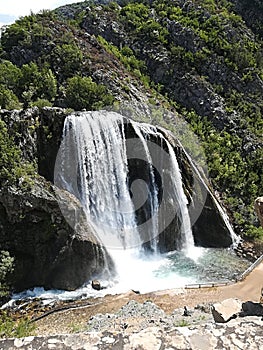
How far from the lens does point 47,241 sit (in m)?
14.6

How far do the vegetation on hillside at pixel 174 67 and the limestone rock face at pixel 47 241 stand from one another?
8472 millimetres

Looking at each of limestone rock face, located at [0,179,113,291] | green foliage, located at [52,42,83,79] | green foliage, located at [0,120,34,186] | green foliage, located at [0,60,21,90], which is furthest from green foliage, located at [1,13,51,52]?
limestone rock face, located at [0,179,113,291]

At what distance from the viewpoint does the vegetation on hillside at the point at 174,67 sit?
80.1 ft

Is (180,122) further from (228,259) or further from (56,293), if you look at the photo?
(56,293)

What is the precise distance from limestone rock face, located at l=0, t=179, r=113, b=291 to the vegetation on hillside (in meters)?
8.47

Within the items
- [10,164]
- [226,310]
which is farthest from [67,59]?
[226,310]

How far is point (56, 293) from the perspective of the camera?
13.8 meters

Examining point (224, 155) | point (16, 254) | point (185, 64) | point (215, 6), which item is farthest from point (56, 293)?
point (215, 6)

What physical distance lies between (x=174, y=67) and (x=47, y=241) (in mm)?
25306

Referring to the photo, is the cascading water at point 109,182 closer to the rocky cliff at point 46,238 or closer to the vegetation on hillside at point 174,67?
the rocky cliff at point 46,238

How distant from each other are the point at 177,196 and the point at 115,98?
40.2 ft

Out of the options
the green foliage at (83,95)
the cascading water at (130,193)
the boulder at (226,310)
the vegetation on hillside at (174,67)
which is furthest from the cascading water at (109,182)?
the boulder at (226,310)

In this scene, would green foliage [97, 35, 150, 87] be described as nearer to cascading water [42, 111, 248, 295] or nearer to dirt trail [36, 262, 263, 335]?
cascading water [42, 111, 248, 295]

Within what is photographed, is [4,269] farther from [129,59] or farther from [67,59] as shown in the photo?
[129,59]
